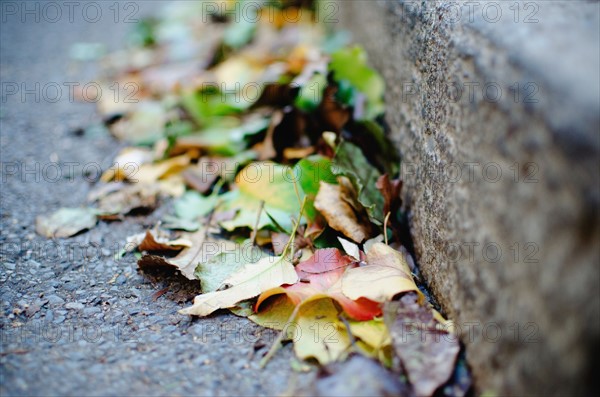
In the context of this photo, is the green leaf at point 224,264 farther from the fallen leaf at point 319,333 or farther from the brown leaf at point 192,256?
the fallen leaf at point 319,333

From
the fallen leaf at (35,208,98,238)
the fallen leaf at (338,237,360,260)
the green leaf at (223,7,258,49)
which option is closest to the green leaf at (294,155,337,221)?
the fallen leaf at (338,237,360,260)

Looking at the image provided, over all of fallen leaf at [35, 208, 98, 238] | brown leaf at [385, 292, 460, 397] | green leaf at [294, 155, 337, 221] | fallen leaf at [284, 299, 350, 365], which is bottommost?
fallen leaf at [35, 208, 98, 238]

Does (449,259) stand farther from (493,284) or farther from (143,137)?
(143,137)

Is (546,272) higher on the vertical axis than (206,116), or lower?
higher

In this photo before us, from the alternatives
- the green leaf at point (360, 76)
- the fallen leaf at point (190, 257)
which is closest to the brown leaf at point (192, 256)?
the fallen leaf at point (190, 257)

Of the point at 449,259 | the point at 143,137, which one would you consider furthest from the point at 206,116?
the point at 449,259

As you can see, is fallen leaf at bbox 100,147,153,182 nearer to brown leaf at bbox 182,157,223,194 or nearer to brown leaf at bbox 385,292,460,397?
brown leaf at bbox 182,157,223,194

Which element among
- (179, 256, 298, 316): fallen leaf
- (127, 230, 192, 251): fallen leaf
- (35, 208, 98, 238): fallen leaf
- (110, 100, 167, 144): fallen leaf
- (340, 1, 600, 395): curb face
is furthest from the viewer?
(110, 100, 167, 144): fallen leaf
